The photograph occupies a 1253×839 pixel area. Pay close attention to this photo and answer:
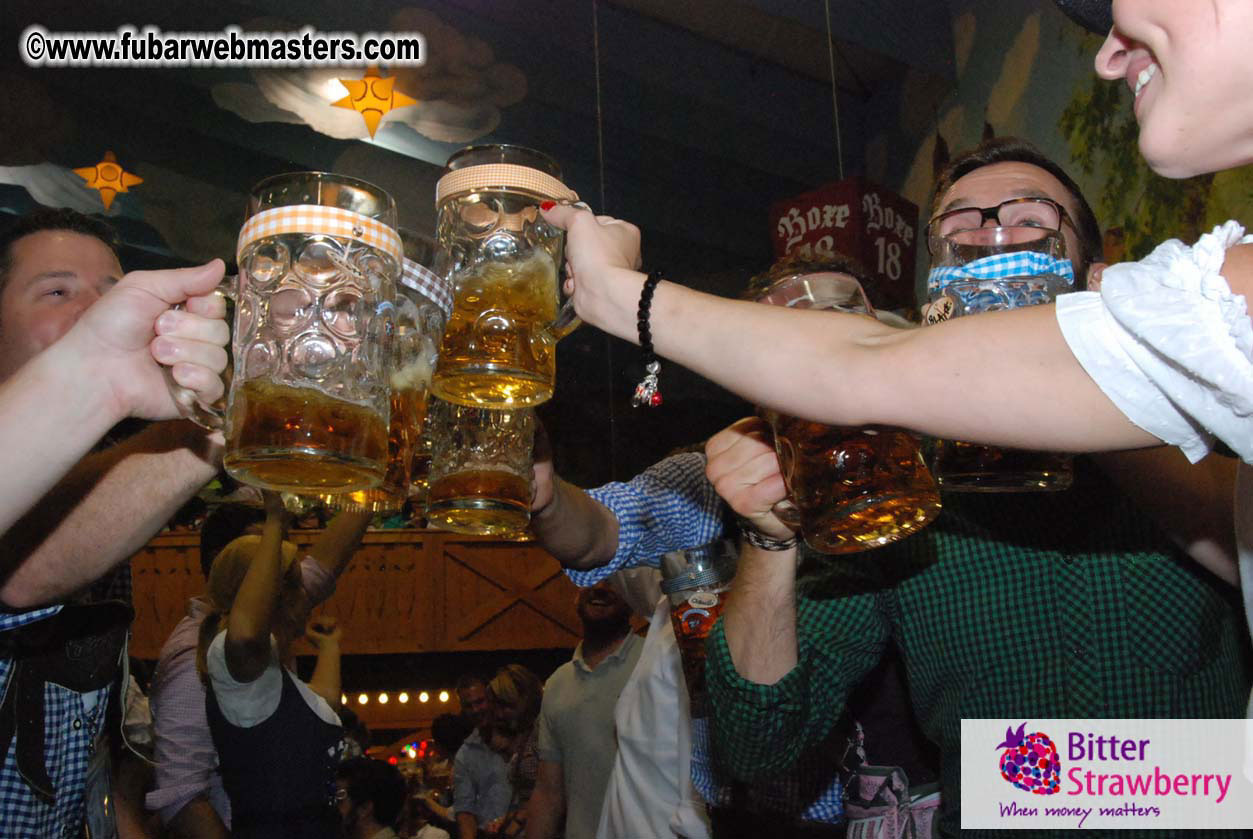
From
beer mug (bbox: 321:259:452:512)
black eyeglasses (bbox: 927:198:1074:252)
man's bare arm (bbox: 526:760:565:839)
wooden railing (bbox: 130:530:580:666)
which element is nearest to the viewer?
beer mug (bbox: 321:259:452:512)

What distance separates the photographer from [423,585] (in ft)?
23.9

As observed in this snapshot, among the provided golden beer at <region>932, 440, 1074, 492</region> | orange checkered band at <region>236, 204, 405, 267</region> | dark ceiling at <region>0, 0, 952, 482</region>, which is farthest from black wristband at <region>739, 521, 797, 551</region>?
dark ceiling at <region>0, 0, 952, 482</region>

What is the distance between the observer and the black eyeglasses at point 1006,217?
1.02 meters

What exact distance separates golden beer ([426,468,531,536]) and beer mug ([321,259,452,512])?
0.09 metres

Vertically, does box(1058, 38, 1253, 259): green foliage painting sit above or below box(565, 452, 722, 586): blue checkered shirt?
above

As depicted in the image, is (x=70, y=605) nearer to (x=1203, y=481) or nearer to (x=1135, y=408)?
(x=1135, y=408)

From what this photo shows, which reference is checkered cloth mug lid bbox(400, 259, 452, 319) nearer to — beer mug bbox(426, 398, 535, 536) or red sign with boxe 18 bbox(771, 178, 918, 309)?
beer mug bbox(426, 398, 535, 536)

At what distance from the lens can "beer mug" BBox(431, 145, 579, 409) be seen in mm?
885

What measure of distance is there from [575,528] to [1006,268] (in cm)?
85

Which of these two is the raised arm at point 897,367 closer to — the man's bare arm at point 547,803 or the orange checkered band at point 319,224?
the orange checkered band at point 319,224

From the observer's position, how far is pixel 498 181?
0.88 m

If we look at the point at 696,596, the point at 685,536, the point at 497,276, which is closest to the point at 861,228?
the point at 685,536

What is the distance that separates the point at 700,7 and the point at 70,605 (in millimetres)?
4947

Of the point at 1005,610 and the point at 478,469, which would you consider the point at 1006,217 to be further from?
the point at 478,469
